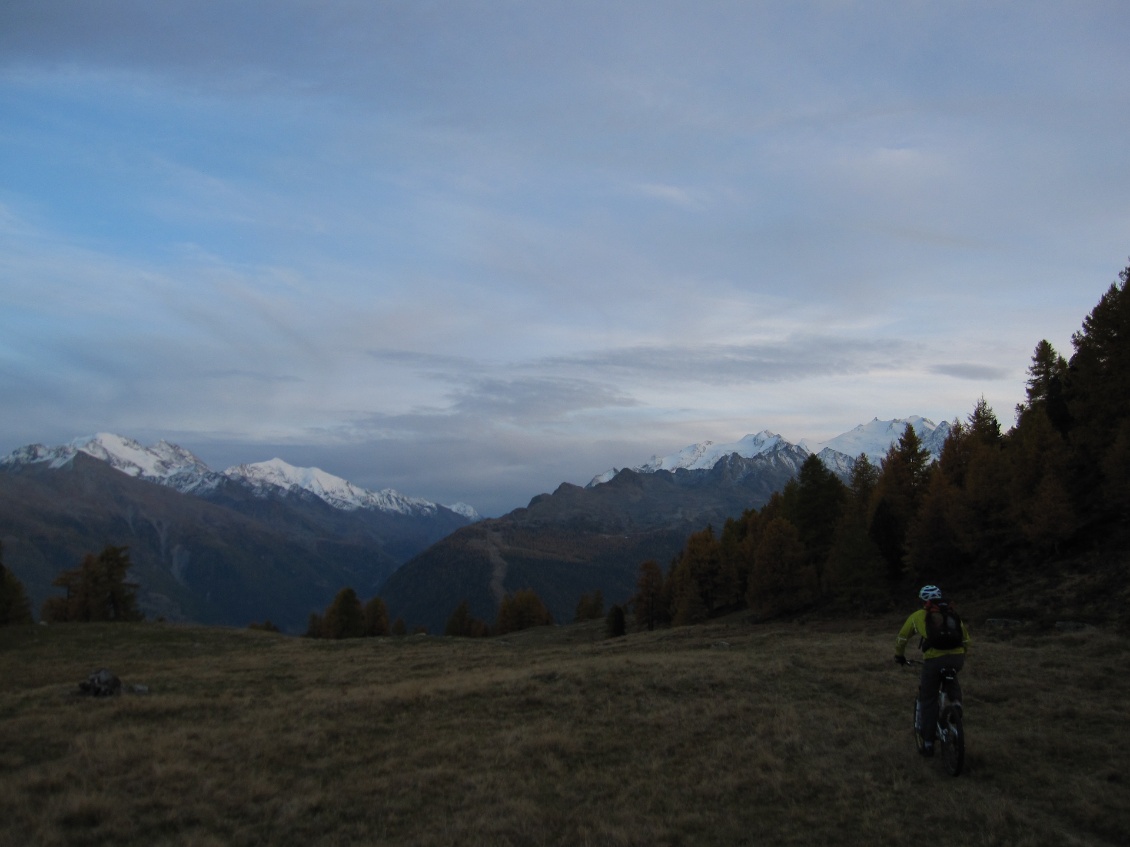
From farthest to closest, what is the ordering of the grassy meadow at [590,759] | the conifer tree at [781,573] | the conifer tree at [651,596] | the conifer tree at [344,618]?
1. the conifer tree at [344,618]
2. the conifer tree at [651,596]
3. the conifer tree at [781,573]
4. the grassy meadow at [590,759]

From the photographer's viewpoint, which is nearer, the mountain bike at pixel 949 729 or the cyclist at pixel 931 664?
the mountain bike at pixel 949 729

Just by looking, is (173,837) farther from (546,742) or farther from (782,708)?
(782,708)

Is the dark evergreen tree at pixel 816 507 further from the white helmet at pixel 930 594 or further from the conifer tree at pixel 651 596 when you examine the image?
the white helmet at pixel 930 594

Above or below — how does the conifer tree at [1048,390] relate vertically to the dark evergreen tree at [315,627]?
above

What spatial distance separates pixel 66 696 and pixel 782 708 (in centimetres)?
2030

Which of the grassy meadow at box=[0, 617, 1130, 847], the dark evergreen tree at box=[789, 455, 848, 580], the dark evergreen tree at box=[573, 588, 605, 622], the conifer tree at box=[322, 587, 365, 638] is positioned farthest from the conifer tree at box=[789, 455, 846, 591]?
the dark evergreen tree at box=[573, 588, 605, 622]

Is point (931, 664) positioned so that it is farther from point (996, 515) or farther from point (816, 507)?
point (816, 507)

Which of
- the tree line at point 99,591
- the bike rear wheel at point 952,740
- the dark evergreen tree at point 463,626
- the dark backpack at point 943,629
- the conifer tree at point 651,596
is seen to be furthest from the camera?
the dark evergreen tree at point 463,626

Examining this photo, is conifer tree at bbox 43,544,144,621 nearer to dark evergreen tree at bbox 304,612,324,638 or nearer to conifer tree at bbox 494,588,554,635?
dark evergreen tree at bbox 304,612,324,638

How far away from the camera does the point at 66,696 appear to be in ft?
65.4

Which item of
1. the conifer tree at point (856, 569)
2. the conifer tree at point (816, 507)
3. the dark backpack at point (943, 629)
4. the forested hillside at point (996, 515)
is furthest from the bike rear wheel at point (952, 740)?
the conifer tree at point (816, 507)

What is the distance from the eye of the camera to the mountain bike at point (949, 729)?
11.7 metres

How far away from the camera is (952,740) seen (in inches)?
471

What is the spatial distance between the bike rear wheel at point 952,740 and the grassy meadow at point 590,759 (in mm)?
314
